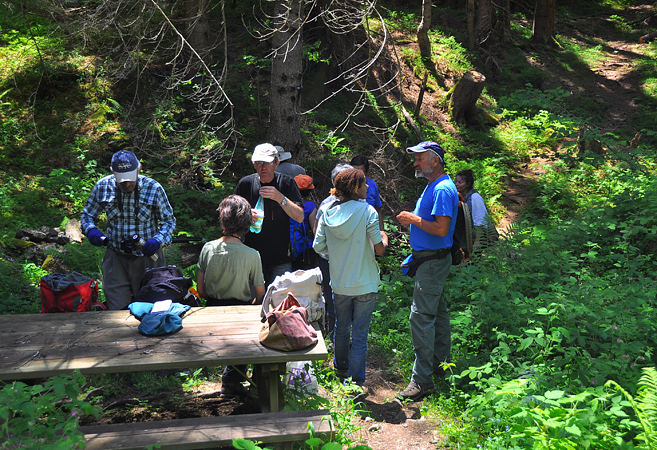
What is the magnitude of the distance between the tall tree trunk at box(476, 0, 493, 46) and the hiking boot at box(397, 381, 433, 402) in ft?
46.2

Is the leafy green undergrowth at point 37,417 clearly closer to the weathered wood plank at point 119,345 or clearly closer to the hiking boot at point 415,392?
the weathered wood plank at point 119,345

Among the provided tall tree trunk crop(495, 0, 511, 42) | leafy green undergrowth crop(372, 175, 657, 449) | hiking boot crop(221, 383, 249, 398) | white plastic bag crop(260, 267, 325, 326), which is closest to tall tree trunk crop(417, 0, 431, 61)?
tall tree trunk crop(495, 0, 511, 42)

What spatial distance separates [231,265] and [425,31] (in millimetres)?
11144

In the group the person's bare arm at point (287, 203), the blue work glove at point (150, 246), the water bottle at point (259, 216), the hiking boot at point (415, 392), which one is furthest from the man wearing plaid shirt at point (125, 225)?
the hiking boot at point (415, 392)

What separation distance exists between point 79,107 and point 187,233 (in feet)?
13.3

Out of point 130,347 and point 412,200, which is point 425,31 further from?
point 130,347

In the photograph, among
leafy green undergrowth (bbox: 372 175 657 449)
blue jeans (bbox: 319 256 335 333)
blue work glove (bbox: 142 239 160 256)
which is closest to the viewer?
leafy green undergrowth (bbox: 372 175 657 449)

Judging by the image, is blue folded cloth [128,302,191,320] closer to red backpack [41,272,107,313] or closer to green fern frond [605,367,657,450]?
red backpack [41,272,107,313]

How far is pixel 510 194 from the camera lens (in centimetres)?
1084

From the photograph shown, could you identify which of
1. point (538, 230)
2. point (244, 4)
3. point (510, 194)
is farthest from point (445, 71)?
point (538, 230)

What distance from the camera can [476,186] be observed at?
10.6 metres

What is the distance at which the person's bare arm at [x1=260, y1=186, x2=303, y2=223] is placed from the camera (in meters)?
4.70

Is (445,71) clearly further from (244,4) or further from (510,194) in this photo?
(244,4)

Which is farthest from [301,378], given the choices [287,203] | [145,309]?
[287,203]
